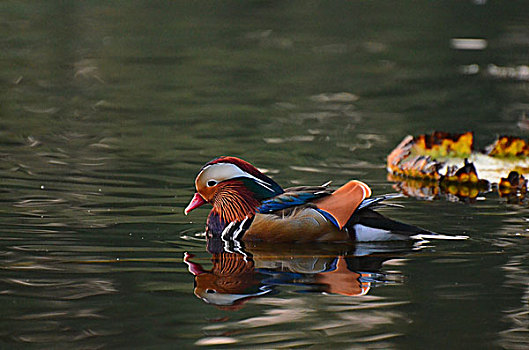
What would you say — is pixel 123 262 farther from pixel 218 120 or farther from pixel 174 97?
pixel 174 97

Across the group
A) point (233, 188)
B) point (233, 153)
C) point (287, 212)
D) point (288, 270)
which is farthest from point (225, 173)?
point (233, 153)

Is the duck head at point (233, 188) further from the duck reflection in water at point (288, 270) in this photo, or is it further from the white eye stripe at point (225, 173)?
the duck reflection in water at point (288, 270)

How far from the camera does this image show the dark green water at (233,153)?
6.11m

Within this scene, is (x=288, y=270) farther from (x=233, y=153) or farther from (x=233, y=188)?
(x=233, y=153)

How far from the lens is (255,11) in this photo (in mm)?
27672

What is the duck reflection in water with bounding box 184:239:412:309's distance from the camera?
675 cm

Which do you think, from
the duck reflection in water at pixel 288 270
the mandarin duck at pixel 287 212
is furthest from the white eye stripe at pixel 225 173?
the duck reflection in water at pixel 288 270

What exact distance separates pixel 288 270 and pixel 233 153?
497cm

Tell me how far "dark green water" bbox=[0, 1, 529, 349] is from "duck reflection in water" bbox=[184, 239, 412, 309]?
3 cm

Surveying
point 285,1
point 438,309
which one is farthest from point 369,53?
point 438,309

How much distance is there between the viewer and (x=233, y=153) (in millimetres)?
12133

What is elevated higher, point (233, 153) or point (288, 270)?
point (233, 153)

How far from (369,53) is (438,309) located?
14.8 metres

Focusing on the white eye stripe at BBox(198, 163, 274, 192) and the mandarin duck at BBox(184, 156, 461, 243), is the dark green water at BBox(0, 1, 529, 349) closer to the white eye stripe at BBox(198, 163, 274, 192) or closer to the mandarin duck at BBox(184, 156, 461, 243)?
the mandarin duck at BBox(184, 156, 461, 243)
